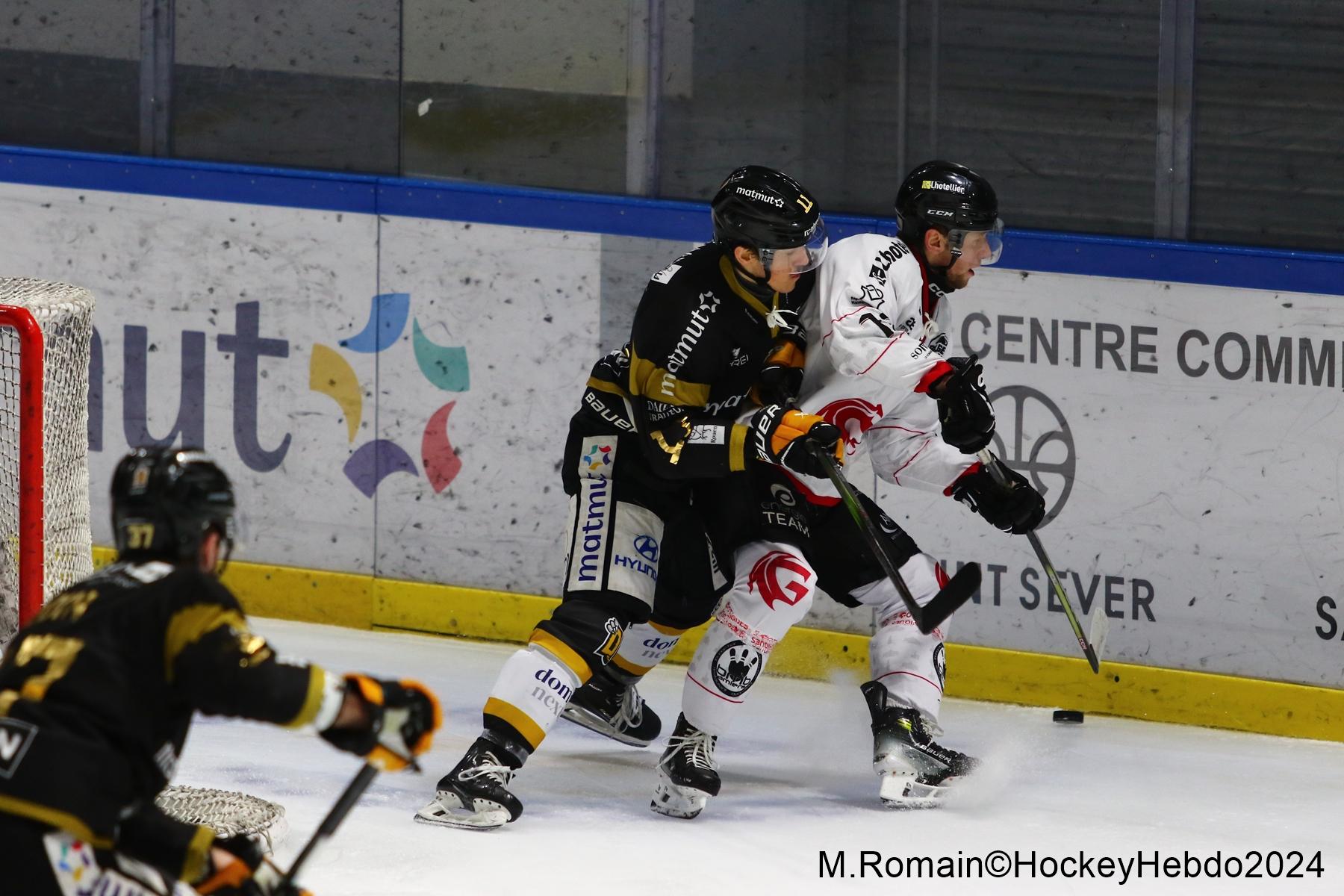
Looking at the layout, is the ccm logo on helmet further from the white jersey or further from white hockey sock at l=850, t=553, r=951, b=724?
white hockey sock at l=850, t=553, r=951, b=724

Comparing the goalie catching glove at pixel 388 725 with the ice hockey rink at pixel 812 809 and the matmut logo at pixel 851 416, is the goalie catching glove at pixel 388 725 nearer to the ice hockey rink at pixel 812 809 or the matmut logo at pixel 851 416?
the ice hockey rink at pixel 812 809

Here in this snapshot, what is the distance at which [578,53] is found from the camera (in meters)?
6.00

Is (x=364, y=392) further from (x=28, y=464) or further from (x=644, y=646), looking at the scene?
(x=28, y=464)

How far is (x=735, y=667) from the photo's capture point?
4.50 metres

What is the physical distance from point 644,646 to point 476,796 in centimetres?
67

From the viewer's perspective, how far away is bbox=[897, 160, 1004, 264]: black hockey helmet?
458 centimetres

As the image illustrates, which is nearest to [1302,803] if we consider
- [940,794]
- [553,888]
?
[940,794]

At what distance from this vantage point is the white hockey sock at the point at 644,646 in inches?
190

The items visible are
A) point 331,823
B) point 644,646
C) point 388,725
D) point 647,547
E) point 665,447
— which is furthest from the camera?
point 644,646

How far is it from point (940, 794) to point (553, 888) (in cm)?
103

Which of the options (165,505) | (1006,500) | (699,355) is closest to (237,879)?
(165,505)

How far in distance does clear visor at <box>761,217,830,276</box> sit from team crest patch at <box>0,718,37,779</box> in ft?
7.02

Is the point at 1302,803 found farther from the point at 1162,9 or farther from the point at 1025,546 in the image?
the point at 1162,9

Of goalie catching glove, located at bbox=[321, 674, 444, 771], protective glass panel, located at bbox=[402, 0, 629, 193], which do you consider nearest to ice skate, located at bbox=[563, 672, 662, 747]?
protective glass panel, located at bbox=[402, 0, 629, 193]
